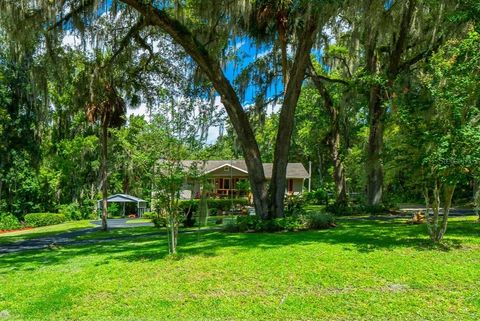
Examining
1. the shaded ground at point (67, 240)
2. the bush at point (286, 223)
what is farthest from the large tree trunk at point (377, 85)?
the shaded ground at point (67, 240)

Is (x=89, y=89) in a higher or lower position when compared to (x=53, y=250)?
higher

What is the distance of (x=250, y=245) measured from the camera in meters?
9.08

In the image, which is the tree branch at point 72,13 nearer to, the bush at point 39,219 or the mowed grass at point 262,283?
the mowed grass at point 262,283

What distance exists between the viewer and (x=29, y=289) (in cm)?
637

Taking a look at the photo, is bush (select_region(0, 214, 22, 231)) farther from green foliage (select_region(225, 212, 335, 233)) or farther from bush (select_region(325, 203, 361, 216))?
bush (select_region(325, 203, 361, 216))

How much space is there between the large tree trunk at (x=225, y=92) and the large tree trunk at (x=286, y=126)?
0.34 m

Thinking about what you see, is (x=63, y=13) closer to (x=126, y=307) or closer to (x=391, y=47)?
(x=126, y=307)

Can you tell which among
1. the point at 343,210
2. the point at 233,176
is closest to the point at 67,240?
the point at 343,210

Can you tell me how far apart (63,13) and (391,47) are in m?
12.9

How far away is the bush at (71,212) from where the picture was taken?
28.7m

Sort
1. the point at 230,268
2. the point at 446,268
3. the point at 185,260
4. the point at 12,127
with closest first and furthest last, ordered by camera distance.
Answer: the point at 446,268, the point at 230,268, the point at 185,260, the point at 12,127

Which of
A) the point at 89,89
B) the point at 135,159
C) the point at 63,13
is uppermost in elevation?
the point at 63,13

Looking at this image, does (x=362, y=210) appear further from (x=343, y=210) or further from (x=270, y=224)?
(x=270, y=224)

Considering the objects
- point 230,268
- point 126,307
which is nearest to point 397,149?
point 230,268
